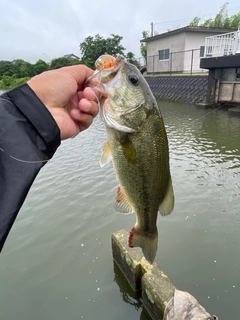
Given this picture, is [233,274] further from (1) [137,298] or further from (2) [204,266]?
(1) [137,298]

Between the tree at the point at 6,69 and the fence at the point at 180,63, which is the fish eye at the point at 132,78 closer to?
the fence at the point at 180,63

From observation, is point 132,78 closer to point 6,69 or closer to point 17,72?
point 17,72

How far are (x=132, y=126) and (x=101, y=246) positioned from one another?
3.71m

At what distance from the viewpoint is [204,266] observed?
13.9 ft

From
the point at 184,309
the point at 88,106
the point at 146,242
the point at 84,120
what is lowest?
the point at 184,309

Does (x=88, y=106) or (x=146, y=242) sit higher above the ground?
(x=88, y=106)

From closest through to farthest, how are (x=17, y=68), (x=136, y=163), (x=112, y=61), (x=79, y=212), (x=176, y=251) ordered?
(x=112, y=61) < (x=136, y=163) < (x=176, y=251) < (x=79, y=212) < (x=17, y=68)

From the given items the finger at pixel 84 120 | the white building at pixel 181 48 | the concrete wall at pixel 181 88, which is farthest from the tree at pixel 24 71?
the finger at pixel 84 120

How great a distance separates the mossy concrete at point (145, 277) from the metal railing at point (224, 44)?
611 inches

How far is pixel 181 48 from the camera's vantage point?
2480 centimetres

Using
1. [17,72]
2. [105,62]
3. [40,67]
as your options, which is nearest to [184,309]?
[105,62]

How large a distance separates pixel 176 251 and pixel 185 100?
55.1 ft

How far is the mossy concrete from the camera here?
119 inches

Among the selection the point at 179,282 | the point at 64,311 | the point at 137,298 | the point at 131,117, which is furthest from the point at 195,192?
the point at 131,117
